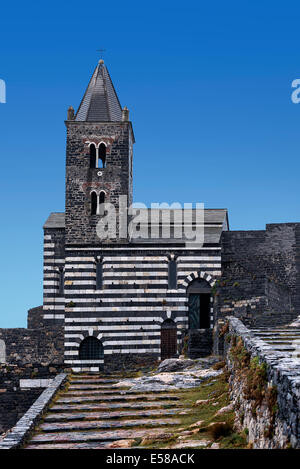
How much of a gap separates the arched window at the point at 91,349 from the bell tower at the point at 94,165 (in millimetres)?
5283

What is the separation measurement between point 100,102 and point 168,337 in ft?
41.0

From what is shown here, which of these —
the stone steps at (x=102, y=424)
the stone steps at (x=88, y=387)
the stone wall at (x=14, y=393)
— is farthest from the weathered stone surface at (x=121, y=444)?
the stone wall at (x=14, y=393)

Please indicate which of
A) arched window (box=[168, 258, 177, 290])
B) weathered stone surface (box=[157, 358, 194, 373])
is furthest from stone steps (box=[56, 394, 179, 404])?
arched window (box=[168, 258, 177, 290])

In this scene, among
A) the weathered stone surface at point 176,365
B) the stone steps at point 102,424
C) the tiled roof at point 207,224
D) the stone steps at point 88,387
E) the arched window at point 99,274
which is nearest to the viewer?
the stone steps at point 102,424

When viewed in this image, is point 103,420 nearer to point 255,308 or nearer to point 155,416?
point 155,416

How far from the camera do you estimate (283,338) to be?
19328 mm

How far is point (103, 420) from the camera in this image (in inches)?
767

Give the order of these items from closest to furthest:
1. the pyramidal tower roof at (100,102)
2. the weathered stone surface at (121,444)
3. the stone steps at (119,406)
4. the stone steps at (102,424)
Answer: the weathered stone surface at (121,444) → the stone steps at (102,424) → the stone steps at (119,406) → the pyramidal tower roof at (100,102)

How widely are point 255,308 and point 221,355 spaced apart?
6.29m

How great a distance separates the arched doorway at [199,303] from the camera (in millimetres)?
37812

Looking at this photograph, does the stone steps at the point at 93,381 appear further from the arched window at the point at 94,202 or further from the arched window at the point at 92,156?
the arched window at the point at 92,156

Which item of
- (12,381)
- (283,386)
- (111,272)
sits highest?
(111,272)

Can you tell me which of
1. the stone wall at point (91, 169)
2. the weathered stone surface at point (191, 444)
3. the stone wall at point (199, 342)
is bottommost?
the weathered stone surface at point (191, 444)
